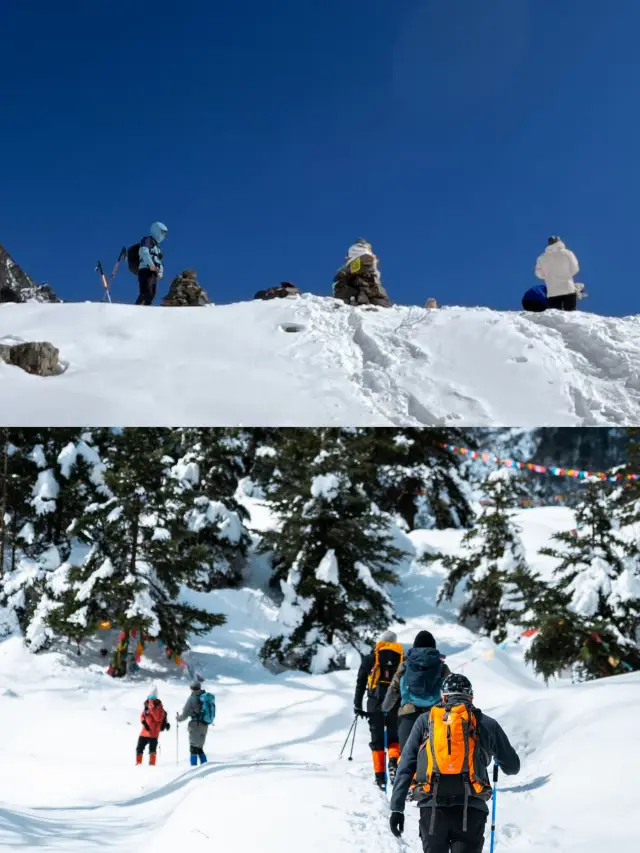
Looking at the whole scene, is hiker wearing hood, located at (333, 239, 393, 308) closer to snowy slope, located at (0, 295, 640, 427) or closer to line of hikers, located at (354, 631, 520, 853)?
snowy slope, located at (0, 295, 640, 427)

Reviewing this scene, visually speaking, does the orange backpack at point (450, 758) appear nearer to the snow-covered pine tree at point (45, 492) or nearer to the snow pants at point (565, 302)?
the snow pants at point (565, 302)

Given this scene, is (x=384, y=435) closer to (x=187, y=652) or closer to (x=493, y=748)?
(x=187, y=652)

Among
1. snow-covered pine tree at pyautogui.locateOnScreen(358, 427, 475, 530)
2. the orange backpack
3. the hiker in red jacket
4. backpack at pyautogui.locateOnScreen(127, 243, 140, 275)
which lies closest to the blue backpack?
the orange backpack

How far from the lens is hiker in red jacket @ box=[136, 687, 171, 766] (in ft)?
34.9

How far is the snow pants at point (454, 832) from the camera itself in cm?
375

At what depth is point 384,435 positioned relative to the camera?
24.7m

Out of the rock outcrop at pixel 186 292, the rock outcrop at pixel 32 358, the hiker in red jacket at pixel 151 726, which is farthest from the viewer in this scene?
the rock outcrop at pixel 186 292

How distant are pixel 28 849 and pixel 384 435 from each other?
1985 centimetres

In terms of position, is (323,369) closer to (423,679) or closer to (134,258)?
(134,258)

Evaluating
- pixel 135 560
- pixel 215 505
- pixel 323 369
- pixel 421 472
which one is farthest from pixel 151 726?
pixel 421 472

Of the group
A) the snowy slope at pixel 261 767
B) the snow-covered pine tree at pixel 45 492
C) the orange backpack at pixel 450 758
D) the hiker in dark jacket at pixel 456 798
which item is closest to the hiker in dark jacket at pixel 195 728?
the snowy slope at pixel 261 767

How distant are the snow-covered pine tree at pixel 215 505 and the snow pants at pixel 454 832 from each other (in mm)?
17877

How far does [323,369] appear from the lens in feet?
37.7

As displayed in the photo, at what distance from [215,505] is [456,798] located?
19143mm
